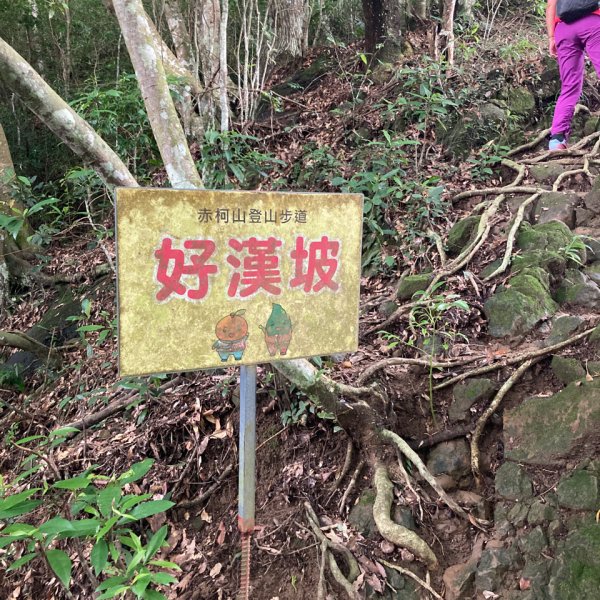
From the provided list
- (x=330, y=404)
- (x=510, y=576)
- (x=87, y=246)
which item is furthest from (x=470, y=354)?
(x=87, y=246)

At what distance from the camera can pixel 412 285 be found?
3.93 m

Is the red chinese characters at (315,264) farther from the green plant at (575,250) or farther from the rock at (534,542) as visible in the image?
the green plant at (575,250)

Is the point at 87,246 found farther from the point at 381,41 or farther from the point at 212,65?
the point at 381,41

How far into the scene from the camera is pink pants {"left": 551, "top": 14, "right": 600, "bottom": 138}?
14.4 ft

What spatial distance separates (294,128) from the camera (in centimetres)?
658

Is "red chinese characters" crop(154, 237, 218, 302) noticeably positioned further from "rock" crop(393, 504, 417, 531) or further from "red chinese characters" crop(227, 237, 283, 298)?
"rock" crop(393, 504, 417, 531)

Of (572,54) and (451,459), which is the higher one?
(572,54)

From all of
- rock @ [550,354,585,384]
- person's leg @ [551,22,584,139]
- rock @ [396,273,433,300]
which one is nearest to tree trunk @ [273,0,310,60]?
person's leg @ [551,22,584,139]

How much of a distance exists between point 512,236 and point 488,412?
1.68m

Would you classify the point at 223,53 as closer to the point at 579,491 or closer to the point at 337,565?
the point at 337,565

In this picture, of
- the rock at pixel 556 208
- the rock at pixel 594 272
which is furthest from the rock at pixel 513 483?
the rock at pixel 556 208

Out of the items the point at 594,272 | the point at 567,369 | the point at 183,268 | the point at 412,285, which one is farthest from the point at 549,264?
the point at 183,268

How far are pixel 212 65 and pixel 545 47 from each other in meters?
4.51

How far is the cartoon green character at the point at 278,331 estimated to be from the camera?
1.88 metres
